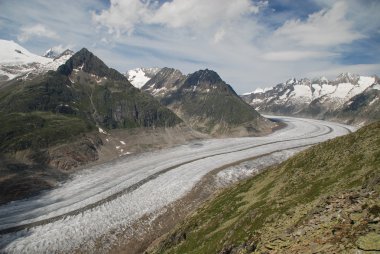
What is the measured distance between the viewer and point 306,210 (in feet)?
115

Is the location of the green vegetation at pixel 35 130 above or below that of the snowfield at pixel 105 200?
above

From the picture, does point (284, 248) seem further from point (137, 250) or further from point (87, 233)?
point (87, 233)

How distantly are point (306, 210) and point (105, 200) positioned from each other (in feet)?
259

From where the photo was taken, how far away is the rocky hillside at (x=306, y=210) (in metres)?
24.5

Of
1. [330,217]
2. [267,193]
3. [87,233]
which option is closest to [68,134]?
[87,233]

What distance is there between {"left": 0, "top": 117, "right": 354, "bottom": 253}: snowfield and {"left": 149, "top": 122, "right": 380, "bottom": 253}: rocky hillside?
31.6 meters

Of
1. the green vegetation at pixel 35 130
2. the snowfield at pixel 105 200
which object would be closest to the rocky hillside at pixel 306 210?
the snowfield at pixel 105 200

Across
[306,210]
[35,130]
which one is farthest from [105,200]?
[35,130]

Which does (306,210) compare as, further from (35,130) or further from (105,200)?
(35,130)

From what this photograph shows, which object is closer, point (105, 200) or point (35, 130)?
point (105, 200)

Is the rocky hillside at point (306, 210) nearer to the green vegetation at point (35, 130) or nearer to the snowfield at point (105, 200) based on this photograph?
the snowfield at point (105, 200)

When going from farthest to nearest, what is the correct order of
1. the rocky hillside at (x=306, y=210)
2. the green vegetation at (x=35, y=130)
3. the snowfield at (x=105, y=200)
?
the green vegetation at (x=35, y=130)
the snowfield at (x=105, y=200)
the rocky hillside at (x=306, y=210)

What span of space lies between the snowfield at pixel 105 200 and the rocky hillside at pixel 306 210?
31.6 metres

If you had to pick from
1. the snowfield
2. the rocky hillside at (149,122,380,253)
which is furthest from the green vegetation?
the rocky hillside at (149,122,380,253)
